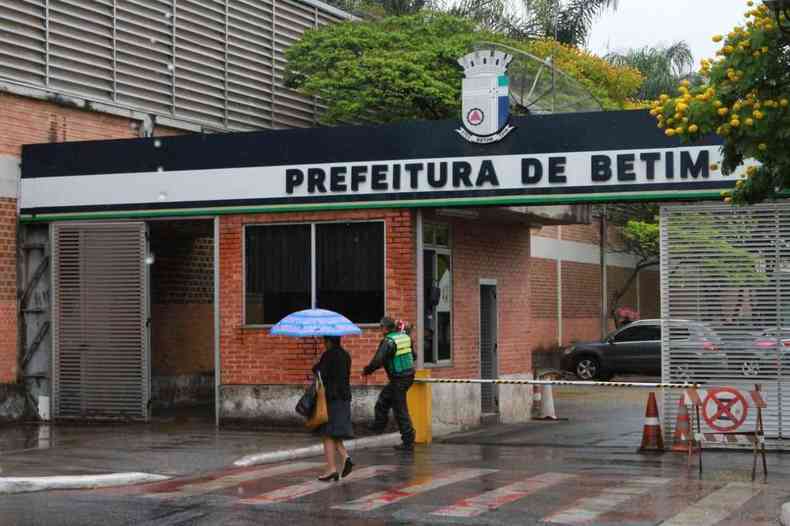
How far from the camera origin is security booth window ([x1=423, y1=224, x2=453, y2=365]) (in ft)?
68.1

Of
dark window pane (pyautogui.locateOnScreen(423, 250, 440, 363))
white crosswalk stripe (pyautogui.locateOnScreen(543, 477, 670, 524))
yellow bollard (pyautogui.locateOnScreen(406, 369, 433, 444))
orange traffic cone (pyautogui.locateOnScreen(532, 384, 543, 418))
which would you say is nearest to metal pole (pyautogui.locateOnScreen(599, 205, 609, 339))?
orange traffic cone (pyautogui.locateOnScreen(532, 384, 543, 418))

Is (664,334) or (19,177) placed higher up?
(19,177)

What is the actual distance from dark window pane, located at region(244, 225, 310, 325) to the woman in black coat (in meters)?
5.97

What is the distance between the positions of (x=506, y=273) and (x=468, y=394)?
3315 millimetres

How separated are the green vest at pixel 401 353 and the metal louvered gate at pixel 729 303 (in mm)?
3434

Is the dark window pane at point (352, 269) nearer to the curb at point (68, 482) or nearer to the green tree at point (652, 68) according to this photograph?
the curb at point (68, 482)

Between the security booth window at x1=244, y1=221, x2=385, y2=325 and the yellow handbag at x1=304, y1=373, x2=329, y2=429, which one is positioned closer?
the yellow handbag at x1=304, y1=373, x2=329, y2=429

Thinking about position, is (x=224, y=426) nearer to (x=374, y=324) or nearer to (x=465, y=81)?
(x=374, y=324)

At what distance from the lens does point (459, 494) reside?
1317 cm

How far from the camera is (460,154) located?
63.3 ft

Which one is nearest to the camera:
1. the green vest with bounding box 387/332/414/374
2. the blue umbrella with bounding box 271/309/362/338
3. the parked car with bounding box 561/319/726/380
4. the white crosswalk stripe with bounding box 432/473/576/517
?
the white crosswalk stripe with bounding box 432/473/576/517

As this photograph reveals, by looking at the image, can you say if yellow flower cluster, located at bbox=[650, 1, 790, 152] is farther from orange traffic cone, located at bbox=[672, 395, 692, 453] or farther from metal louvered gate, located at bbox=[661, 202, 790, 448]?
orange traffic cone, located at bbox=[672, 395, 692, 453]

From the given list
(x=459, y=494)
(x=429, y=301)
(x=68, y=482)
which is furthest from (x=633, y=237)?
(x=68, y=482)

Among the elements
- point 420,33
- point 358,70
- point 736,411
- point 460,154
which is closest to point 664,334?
point 736,411
